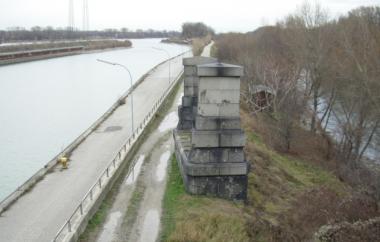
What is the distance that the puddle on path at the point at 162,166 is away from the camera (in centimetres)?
1773

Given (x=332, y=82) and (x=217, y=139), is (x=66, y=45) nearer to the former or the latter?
(x=332, y=82)

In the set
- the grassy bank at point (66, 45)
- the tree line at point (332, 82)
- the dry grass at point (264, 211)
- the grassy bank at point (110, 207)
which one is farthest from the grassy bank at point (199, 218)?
the grassy bank at point (66, 45)

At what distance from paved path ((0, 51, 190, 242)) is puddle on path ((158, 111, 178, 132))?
222 cm

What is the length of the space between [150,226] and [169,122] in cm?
1687

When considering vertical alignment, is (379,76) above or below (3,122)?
above

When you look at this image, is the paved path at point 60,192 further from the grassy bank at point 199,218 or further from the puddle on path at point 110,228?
the grassy bank at point 199,218

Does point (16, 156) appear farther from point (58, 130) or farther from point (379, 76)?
point (379, 76)

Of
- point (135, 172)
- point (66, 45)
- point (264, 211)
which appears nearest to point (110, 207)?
point (135, 172)

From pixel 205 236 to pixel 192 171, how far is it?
3.65 m

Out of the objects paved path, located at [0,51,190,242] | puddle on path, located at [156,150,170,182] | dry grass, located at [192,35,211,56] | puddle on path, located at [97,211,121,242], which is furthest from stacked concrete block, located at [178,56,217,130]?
dry grass, located at [192,35,211,56]

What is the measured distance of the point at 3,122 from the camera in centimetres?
3544

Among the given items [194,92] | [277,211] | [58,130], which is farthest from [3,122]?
[277,211]

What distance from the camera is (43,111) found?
40.3 m

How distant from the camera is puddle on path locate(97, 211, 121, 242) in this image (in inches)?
484
